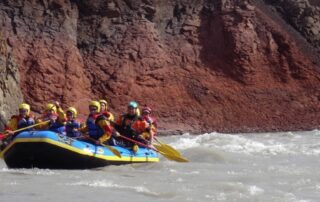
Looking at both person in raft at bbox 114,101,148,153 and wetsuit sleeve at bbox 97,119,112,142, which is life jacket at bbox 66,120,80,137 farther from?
person in raft at bbox 114,101,148,153

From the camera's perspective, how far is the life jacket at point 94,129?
14383mm

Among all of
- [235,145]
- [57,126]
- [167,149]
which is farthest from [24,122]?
[235,145]

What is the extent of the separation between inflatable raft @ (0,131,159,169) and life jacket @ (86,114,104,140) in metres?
0.43

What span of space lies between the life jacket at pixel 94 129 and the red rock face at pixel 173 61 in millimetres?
13709

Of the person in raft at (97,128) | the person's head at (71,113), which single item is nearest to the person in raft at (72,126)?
the person's head at (71,113)

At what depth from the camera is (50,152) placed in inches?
523

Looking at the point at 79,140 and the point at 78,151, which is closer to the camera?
the point at 78,151

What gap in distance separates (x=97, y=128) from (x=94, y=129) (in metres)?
0.10

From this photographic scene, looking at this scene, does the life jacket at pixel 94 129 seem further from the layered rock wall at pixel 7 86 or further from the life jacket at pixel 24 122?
the layered rock wall at pixel 7 86

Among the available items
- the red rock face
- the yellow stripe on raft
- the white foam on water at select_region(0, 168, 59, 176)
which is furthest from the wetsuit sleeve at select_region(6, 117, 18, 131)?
the red rock face

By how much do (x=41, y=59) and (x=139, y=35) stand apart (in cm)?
492

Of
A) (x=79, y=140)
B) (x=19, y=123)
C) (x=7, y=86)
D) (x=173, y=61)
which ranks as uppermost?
(x=173, y=61)

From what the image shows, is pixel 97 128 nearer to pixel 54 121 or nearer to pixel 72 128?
pixel 72 128

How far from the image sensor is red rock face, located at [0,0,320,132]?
29.0 meters
